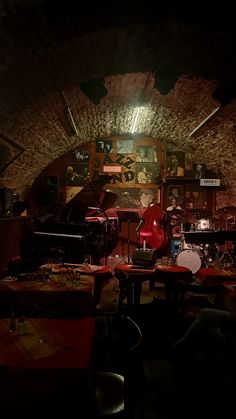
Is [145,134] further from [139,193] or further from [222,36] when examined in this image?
[222,36]

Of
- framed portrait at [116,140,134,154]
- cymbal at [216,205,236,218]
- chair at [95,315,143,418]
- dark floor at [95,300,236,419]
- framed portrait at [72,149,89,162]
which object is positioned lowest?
dark floor at [95,300,236,419]

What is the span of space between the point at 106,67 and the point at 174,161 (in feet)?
19.4

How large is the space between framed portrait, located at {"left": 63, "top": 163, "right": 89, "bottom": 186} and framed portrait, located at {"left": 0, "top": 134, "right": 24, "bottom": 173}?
3303 millimetres

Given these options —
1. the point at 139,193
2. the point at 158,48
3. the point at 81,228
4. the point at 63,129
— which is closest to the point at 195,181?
the point at 139,193

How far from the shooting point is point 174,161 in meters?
10.5

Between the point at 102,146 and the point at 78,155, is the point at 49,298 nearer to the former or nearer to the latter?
the point at 78,155

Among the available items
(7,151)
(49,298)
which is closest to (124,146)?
(7,151)

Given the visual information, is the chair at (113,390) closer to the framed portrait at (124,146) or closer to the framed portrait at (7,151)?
the framed portrait at (7,151)

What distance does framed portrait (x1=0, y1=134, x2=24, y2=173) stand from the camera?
20.7 ft

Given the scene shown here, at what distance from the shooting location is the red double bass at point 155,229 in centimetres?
885

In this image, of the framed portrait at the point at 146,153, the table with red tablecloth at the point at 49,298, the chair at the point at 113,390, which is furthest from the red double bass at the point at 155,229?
the chair at the point at 113,390

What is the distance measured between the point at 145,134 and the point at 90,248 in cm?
494

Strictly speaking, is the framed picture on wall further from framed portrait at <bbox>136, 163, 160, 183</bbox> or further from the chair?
the chair

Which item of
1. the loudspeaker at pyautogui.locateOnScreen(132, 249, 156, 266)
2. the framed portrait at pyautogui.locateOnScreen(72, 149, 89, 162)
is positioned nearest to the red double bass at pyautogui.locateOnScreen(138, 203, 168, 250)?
the framed portrait at pyautogui.locateOnScreen(72, 149, 89, 162)
